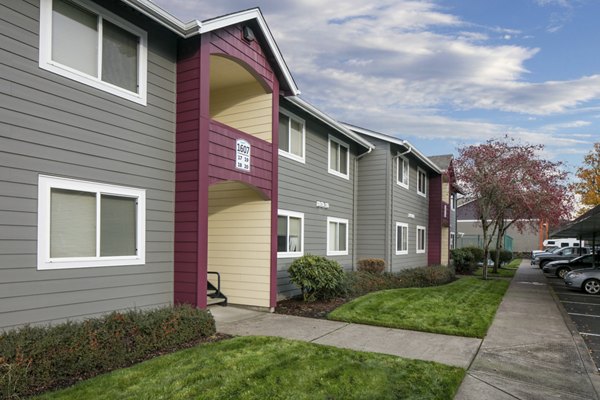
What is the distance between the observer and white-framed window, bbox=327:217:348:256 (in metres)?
16.2

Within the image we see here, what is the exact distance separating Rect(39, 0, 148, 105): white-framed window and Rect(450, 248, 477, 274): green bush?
24406mm

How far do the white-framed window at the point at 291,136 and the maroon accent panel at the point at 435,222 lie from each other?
14.4m

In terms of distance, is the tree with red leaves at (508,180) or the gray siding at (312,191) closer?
the gray siding at (312,191)

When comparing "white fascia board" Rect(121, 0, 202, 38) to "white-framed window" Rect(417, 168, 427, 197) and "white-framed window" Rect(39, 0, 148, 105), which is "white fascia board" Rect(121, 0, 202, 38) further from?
Result: "white-framed window" Rect(417, 168, 427, 197)

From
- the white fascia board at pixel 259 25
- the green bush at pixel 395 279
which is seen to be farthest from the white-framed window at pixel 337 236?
the white fascia board at pixel 259 25

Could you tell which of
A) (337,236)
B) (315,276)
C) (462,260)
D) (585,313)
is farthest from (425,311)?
(462,260)

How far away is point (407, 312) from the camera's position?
10914 mm

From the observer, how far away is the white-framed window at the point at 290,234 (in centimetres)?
1289

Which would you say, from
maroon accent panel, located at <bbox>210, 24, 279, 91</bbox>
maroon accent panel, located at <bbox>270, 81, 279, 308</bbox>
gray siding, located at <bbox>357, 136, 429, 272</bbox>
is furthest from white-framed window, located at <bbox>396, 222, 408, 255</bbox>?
maroon accent panel, located at <bbox>210, 24, 279, 91</bbox>

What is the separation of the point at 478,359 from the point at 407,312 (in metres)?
3.81

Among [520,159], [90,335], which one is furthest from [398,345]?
[520,159]

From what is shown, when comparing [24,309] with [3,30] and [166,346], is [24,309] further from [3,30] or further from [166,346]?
[3,30]

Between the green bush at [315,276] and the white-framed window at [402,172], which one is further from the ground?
the white-framed window at [402,172]

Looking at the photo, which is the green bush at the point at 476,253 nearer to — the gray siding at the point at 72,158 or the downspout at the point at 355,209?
the downspout at the point at 355,209
